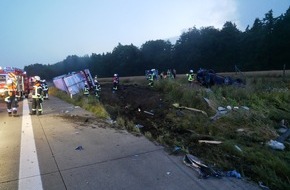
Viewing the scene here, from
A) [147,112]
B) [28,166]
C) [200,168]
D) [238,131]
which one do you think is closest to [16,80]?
[147,112]

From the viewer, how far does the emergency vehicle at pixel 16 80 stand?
22341mm

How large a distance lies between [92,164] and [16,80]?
68.2 ft

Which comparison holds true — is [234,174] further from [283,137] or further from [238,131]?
[238,131]

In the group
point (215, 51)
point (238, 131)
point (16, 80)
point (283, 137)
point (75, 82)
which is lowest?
point (238, 131)

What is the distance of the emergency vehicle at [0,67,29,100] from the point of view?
22341 millimetres

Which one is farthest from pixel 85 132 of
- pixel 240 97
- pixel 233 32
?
pixel 233 32

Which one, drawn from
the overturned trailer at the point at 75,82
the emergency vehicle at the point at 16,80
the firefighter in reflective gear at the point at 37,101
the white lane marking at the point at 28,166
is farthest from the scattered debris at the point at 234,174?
the overturned trailer at the point at 75,82

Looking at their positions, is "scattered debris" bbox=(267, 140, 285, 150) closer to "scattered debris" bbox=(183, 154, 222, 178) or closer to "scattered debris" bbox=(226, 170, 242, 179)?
"scattered debris" bbox=(226, 170, 242, 179)

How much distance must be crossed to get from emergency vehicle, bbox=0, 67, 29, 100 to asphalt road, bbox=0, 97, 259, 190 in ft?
46.8

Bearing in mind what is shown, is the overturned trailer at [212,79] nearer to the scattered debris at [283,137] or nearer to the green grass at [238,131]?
the green grass at [238,131]

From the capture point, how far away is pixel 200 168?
557cm

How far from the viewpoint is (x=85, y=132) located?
30.1ft

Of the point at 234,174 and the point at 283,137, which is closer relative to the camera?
the point at 234,174

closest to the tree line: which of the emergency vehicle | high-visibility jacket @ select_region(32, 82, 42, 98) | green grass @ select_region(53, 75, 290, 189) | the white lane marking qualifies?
the emergency vehicle
